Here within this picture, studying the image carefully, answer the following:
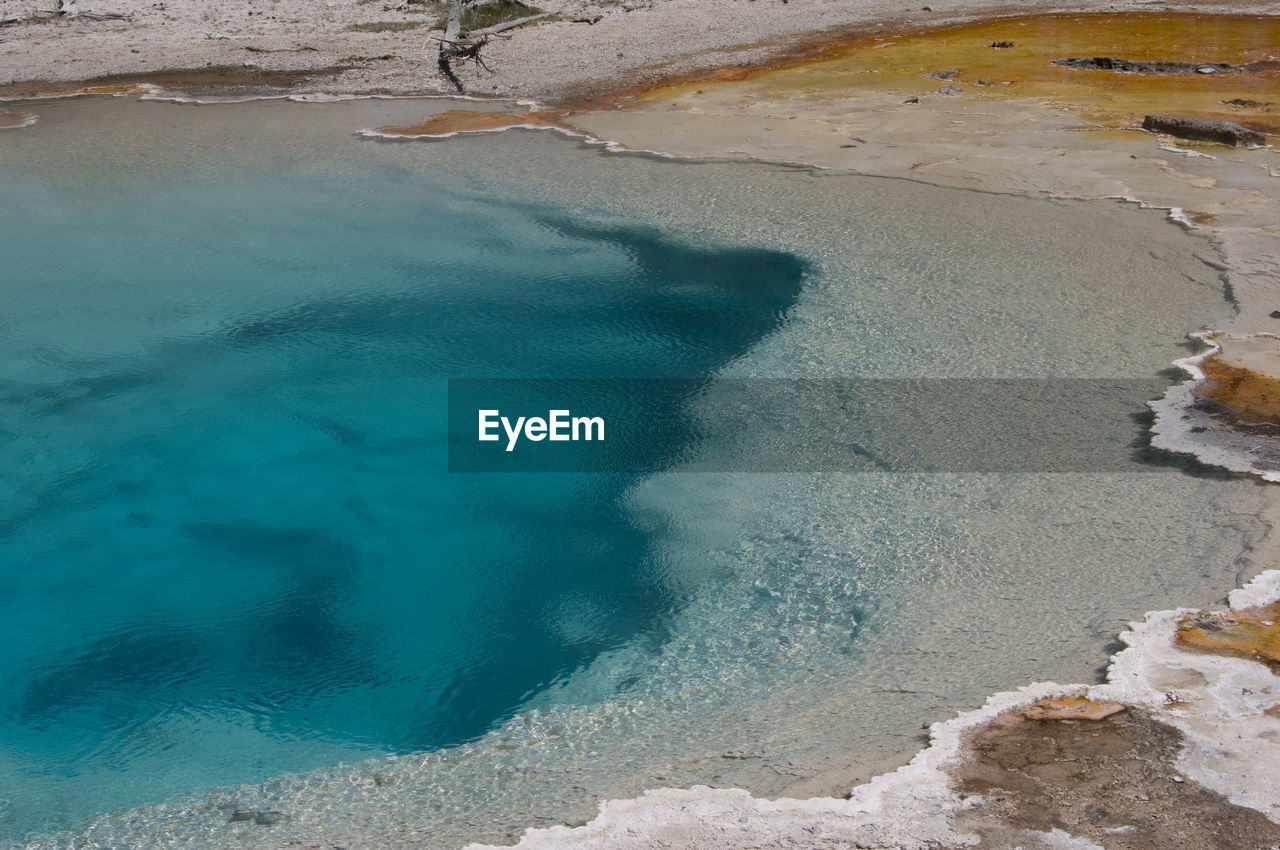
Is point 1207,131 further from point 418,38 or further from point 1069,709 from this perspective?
point 418,38

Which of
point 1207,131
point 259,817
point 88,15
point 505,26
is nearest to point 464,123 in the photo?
point 505,26

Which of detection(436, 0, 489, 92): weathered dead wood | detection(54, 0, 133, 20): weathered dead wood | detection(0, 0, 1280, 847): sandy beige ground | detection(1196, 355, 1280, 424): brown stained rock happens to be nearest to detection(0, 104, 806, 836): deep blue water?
detection(0, 0, 1280, 847): sandy beige ground

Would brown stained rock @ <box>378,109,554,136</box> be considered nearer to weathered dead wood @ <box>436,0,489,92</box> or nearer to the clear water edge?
weathered dead wood @ <box>436,0,489,92</box>

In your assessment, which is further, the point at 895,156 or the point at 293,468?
the point at 895,156

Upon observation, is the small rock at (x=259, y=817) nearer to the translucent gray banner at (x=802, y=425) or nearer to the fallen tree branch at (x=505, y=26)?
the translucent gray banner at (x=802, y=425)

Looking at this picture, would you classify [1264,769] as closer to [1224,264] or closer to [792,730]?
[792,730]

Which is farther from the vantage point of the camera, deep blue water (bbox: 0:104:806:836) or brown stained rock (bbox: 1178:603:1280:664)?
deep blue water (bbox: 0:104:806:836)
